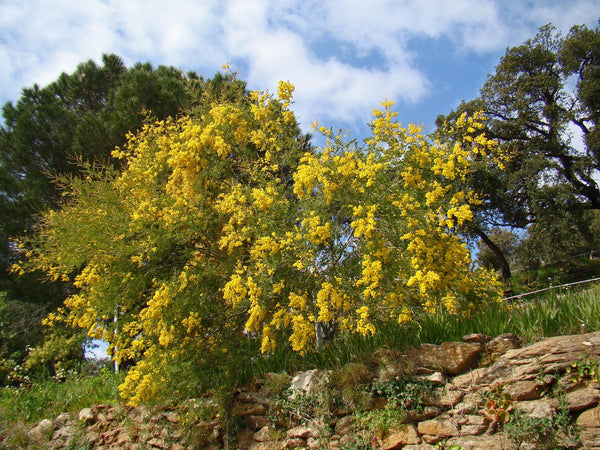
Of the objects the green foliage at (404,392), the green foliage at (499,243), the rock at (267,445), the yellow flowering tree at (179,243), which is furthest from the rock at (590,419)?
Result: the green foliage at (499,243)

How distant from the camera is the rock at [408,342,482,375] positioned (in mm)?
4074

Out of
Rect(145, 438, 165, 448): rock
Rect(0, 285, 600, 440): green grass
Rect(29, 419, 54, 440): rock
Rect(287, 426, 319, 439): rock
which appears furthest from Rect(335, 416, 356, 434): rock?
Rect(29, 419, 54, 440): rock

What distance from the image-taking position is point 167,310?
491 cm

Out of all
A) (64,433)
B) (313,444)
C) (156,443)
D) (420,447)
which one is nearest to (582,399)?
(420,447)

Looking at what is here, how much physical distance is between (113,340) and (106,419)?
168cm

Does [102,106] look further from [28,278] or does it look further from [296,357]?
[296,357]

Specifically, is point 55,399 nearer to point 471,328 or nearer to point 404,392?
point 404,392

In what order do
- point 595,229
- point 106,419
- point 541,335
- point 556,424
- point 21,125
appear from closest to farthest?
point 556,424 < point 541,335 < point 106,419 < point 21,125 < point 595,229

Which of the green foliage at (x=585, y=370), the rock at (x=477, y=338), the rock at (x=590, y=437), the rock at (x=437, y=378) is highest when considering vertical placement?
the rock at (x=477, y=338)

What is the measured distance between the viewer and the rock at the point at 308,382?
4.71m

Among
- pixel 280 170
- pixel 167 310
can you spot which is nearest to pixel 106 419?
pixel 167 310

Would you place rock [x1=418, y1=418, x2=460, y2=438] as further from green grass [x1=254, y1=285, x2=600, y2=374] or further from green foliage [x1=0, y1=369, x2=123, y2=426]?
green foliage [x1=0, y1=369, x2=123, y2=426]

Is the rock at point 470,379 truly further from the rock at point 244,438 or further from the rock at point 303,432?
the rock at point 244,438

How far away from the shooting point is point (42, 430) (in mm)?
6391
